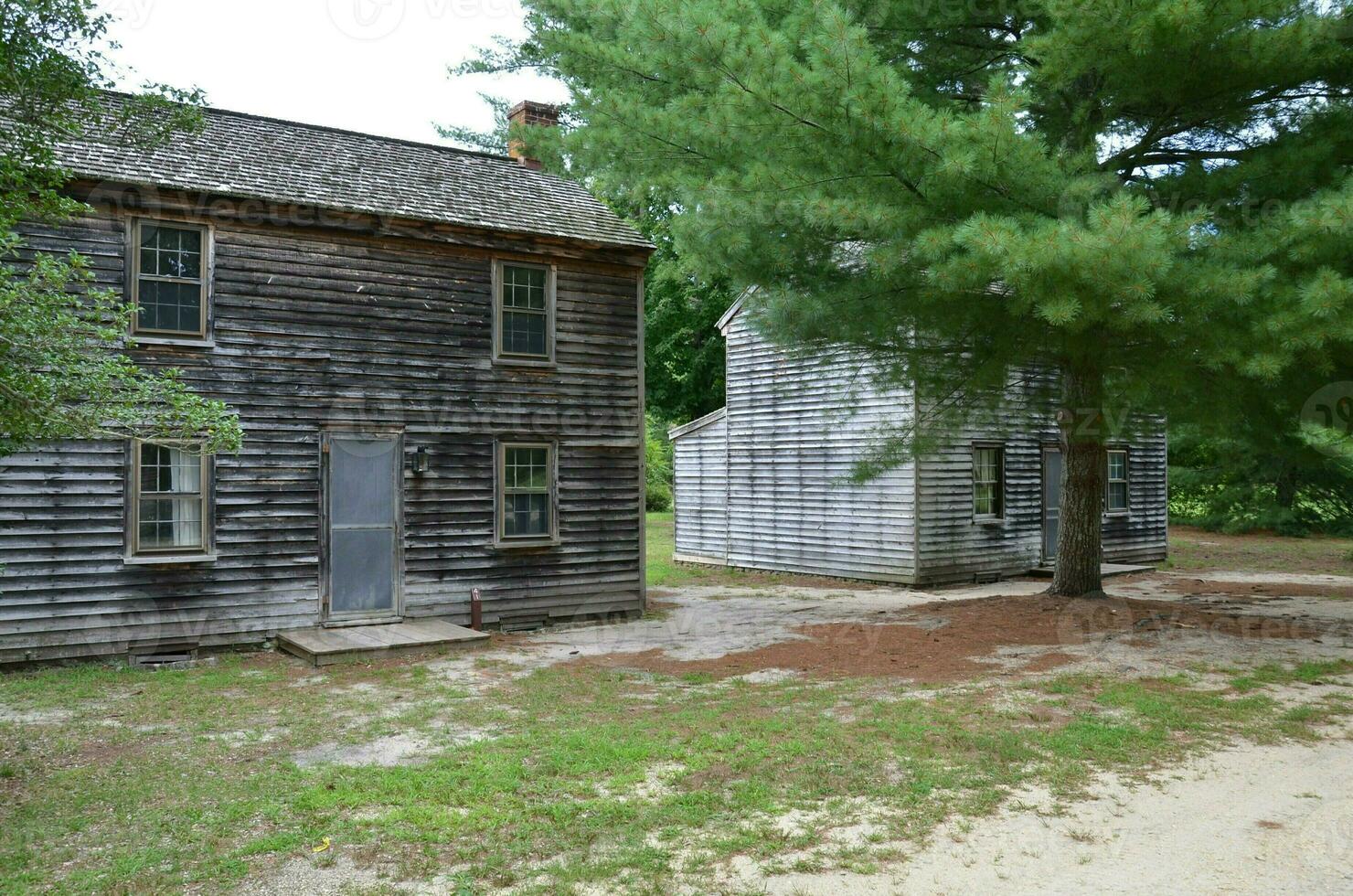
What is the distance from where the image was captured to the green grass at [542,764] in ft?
17.0

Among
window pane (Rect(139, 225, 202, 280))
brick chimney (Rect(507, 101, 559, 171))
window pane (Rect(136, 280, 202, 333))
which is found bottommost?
window pane (Rect(136, 280, 202, 333))

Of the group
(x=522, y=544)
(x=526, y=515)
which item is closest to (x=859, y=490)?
(x=526, y=515)

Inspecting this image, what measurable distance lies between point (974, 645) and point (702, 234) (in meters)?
5.60

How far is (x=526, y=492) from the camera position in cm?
1327

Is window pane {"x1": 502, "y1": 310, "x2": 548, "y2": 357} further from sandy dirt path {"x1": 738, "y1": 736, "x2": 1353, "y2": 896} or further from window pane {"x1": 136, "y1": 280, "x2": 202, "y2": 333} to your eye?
sandy dirt path {"x1": 738, "y1": 736, "x2": 1353, "y2": 896}

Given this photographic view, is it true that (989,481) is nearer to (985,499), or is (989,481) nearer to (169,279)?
(985,499)

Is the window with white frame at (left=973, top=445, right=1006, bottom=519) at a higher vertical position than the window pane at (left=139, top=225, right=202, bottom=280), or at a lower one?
lower

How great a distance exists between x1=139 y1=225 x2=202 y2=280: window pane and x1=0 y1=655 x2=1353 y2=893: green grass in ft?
14.3

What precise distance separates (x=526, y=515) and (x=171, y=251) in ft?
17.2

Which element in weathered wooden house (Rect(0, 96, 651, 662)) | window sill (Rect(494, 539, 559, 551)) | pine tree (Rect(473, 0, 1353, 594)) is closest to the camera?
pine tree (Rect(473, 0, 1353, 594))

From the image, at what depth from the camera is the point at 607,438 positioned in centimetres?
1391

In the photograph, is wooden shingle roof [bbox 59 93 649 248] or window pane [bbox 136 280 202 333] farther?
wooden shingle roof [bbox 59 93 649 248]

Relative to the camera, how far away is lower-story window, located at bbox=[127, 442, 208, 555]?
35.2 ft

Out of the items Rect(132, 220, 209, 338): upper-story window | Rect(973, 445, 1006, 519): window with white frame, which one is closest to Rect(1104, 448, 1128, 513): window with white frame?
Rect(973, 445, 1006, 519): window with white frame
